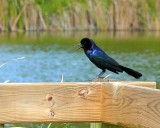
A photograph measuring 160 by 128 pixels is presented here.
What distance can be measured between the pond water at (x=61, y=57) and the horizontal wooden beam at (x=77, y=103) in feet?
36.7

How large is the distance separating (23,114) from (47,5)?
116 ft

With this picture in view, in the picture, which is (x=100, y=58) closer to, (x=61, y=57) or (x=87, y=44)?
(x=87, y=44)

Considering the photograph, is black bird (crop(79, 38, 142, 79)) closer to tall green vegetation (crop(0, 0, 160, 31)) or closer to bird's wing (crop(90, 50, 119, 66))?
bird's wing (crop(90, 50, 119, 66))

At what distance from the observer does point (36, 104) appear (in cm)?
343

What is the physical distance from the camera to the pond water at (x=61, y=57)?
768 inches

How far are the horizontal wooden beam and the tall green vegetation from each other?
33.2 m

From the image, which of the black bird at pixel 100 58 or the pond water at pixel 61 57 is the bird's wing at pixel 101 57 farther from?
the pond water at pixel 61 57

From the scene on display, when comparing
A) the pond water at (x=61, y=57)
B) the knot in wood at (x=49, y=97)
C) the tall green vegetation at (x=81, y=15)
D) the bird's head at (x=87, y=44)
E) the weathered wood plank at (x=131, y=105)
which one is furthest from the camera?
the tall green vegetation at (x=81, y=15)

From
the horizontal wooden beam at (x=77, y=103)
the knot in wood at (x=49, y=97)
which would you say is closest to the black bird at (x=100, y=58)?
the horizontal wooden beam at (x=77, y=103)

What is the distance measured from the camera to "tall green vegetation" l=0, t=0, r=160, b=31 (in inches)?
1496

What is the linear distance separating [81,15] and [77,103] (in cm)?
3616

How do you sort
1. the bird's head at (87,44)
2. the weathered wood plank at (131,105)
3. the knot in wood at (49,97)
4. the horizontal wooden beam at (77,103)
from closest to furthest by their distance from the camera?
the weathered wood plank at (131,105) < the horizontal wooden beam at (77,103) < the knot in wood at (49,97) < the bird's head at (87,44)

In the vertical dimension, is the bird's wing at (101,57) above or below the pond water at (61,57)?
above

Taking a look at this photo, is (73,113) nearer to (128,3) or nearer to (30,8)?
(30,8)
